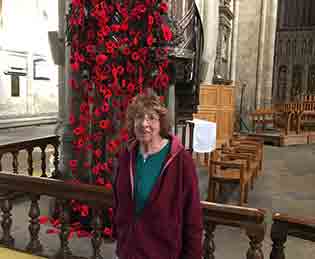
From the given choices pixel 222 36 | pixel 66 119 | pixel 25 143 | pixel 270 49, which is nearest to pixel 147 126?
pixel 66 119

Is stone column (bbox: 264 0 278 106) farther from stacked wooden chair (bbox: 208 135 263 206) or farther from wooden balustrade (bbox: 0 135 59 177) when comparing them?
wooden balustrade (bbox: 0 135 59 177)

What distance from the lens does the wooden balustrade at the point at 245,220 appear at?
7.32 ft

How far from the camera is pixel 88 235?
3.46 meters

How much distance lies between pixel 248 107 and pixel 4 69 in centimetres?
913

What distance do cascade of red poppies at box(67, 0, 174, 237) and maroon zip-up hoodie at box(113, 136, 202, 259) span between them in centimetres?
119

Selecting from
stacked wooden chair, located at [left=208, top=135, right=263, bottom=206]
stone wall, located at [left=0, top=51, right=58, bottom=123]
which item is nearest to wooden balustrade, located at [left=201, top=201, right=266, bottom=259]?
stacked wooden chair, located at [left=208, top=135, right=263, bottom=206]

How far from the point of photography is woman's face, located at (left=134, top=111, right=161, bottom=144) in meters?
1.70

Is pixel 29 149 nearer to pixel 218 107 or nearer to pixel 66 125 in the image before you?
pixel 66 125

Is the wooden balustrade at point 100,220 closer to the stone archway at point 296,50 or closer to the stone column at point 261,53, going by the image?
the stone column at point 261,53

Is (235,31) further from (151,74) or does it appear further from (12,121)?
(151,74)

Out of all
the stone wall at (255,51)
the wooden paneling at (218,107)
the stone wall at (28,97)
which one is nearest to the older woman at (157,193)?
the wooden paneling at (218,107)

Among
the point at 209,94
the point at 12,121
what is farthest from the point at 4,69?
the point at 209,94

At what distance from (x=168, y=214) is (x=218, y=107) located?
27.8ft

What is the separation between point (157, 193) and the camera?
1683 millimetres
